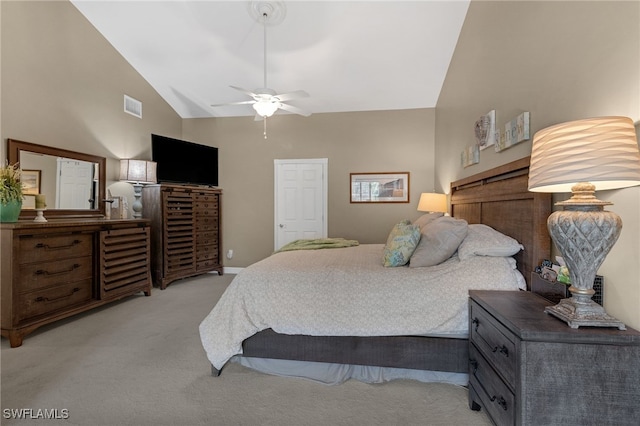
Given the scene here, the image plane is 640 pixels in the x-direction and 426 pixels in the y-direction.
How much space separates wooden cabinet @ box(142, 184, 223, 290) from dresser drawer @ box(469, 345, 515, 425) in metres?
3.93

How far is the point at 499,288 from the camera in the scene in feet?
5.76

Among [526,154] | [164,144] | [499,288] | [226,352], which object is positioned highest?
[164,144]

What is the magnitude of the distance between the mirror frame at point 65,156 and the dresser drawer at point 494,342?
404 centimetres

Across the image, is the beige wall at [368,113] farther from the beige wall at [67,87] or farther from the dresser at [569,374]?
the dresser at [569,374]

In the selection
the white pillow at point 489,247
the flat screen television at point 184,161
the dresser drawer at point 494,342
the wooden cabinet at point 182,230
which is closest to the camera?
the dresser drawer at point 494,342

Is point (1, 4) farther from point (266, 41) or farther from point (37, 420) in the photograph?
point (37, 420)

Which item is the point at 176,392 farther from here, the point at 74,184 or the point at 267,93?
the point at 74,184

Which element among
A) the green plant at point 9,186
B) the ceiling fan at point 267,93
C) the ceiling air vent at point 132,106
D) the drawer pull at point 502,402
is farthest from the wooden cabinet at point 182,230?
the drawer pull at point 502,402

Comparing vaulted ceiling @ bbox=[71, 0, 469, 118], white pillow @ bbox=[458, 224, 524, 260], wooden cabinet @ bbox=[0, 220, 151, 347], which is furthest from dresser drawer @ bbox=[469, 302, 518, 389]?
wooden cabinet @ bbox=[0, 220, 151, 347]

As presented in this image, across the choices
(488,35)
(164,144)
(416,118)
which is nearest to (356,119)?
(416,118)

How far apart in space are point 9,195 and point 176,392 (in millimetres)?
2299

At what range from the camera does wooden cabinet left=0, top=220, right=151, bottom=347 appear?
2.40 meters

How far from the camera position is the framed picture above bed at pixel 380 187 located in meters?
4.82

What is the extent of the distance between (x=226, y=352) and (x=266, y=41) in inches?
136
